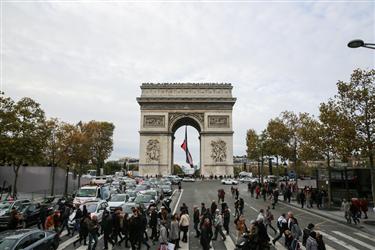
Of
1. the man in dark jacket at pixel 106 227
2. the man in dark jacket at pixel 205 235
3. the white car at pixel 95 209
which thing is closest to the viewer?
the man in dark jacket at pixel 205 235

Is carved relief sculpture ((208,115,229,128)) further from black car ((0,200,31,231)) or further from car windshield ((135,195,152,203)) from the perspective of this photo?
black car ((0,200,31,231))

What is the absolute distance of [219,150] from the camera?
7025cm

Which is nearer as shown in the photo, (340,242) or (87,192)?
(340,242)

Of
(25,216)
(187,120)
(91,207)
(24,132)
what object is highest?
(187,120)

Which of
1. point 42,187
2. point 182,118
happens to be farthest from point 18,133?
point 182,118

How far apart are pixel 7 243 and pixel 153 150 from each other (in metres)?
60.2

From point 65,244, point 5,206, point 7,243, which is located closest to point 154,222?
point 65,244

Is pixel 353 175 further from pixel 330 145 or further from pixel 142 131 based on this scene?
pixel 142 131

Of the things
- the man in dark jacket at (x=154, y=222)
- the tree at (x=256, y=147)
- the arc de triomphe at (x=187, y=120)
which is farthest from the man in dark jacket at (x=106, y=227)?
the arc de triomphe at (x=187, y=120)

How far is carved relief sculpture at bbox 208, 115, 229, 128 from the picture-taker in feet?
237

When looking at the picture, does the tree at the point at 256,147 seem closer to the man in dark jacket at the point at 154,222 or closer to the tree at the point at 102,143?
the tree at the point at 102,143

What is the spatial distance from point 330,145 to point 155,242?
1781 cm

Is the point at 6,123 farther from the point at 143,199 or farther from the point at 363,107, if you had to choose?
the point at 363,107

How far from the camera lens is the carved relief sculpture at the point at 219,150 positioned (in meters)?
69.9
